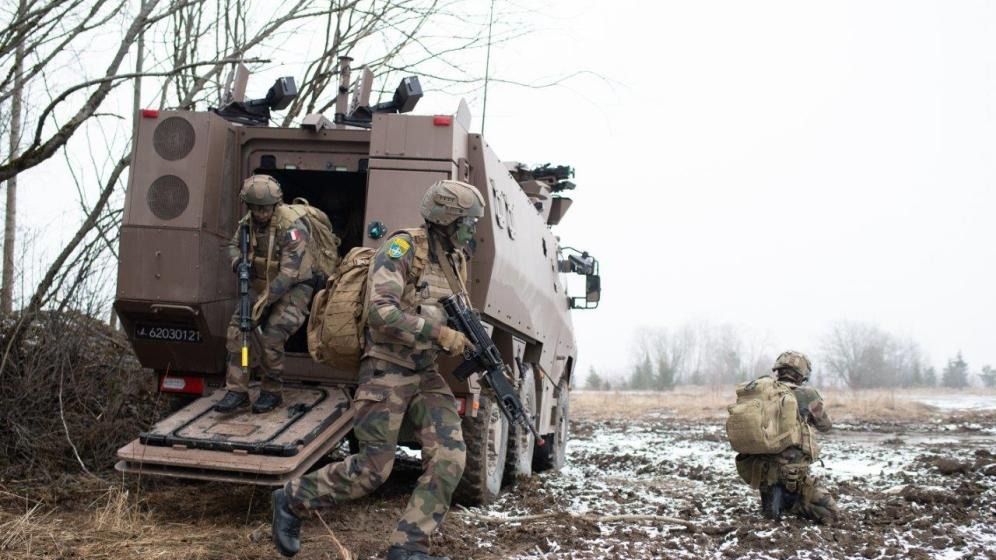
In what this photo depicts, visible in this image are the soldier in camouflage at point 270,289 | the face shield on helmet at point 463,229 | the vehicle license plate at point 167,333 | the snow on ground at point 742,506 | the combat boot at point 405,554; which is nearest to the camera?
the combat boot at point 405,554

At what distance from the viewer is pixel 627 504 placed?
7.46m

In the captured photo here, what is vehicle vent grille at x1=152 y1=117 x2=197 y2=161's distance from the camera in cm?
668

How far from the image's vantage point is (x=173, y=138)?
6.70 metres

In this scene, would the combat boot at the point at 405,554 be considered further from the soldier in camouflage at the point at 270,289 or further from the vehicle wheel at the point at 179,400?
the vehicle wheel at the point at 179,400

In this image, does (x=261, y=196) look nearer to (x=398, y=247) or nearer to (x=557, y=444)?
(x=398, y=247)

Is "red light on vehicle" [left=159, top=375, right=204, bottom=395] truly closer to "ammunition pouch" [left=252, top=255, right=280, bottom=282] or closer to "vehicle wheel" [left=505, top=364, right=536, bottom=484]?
"ammunition pouch" [left=252, top=255, right=280, bottom=282]

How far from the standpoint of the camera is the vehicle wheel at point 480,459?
687 cm

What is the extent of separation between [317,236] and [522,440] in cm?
264

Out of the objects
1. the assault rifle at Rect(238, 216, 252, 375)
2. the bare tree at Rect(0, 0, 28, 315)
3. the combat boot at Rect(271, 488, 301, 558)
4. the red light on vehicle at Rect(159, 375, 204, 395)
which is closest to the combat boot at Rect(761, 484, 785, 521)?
the combat boot at Rect(271, 488, 301, 558)

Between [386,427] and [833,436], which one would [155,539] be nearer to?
[386,427]

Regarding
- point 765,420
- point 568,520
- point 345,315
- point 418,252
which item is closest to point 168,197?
point 345,315

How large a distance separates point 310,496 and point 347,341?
2.44ft

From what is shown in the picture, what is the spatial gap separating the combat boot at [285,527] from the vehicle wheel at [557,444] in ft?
15.9

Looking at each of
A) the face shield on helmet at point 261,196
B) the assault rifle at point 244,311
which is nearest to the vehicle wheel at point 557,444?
the assault rifle at point 244,311
